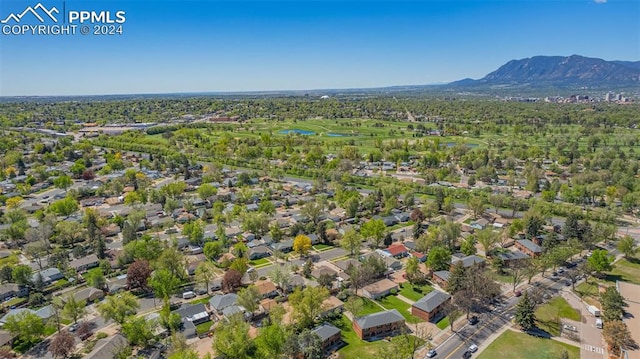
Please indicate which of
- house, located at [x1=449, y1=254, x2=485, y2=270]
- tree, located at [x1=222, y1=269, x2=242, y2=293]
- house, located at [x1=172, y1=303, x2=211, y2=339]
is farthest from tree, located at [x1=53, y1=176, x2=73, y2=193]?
house, located at [x1=449, y1=254, x2=485, y2=270]

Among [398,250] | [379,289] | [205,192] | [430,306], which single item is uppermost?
[205,192]

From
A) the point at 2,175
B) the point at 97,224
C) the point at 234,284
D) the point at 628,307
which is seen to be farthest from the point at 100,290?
the point at 2,175

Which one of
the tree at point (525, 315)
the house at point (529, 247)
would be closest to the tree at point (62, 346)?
the tree at point (525, 315)

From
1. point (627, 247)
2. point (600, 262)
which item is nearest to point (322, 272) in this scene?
point (600, 262)

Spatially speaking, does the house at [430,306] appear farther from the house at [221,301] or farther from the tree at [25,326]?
the tree at [25,326]

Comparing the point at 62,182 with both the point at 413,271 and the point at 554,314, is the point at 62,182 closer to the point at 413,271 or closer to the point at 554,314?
the point at 413,271

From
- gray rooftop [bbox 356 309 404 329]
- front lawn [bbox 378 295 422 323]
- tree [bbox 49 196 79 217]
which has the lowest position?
front lawn [bbox 378 295 422 323]

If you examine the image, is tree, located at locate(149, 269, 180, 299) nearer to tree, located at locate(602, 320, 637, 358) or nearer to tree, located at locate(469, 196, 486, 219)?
tree, located at locate(602, 320, 637, 358)
